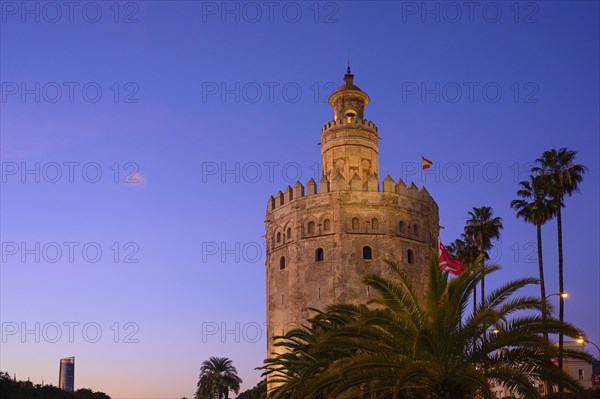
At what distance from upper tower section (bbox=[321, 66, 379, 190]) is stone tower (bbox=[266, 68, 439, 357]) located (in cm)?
7

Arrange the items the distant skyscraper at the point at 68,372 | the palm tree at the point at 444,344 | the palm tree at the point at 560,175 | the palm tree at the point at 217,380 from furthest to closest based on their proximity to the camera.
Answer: the distant skyscraper at the point at 68,372 → the palm tree at the point at 217,380 → the palm tree at the point at 560,175 → the palm tree at the point at 444,344

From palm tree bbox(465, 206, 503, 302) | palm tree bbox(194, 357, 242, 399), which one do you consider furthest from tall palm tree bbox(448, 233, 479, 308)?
palm tree bbox(194, 357, 242, 399)

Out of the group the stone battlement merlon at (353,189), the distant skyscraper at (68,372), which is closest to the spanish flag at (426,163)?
the stone battlement merlon at (353,189)

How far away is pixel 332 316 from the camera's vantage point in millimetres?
25578

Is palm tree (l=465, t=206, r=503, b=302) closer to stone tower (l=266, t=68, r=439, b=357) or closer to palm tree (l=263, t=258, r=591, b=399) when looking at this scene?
stone tower (l=266, t=68, r=439, b=357)

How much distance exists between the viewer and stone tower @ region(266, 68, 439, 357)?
42688 millimetres

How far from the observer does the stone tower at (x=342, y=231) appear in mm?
42688

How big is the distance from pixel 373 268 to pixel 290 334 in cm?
1464

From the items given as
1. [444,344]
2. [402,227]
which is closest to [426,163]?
[402,227]

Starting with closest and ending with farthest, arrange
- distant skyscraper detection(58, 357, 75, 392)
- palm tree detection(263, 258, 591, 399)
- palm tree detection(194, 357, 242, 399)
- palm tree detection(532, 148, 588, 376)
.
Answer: palm tree detection(263, 258, 591, 399)
palm tree detection(532, 148, 588, 376)
palm tree detection(194, 357, 242, 399)
distant skyscraper detection(58, 357, 75, 392)

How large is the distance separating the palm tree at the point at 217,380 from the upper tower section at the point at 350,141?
988 inches

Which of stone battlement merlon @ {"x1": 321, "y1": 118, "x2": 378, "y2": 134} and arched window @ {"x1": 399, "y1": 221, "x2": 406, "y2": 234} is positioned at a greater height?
stone battlement merlon @ {"x1": 321, "y1": 118, "x2": 378, "y2": 134}

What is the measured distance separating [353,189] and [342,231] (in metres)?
2.82

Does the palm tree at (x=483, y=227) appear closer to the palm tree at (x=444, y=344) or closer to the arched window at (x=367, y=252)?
the arched window at (x=367, y=252)
